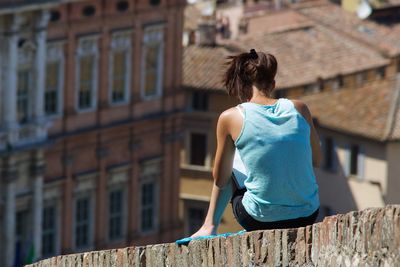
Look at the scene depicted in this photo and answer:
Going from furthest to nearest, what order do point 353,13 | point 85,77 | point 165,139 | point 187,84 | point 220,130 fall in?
point 353,13 → point 187,84 → point 165,139 → point 85,77 → point 220,130

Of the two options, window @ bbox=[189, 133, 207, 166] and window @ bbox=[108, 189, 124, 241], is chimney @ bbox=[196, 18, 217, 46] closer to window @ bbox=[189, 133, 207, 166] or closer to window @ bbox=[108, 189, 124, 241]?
window @ bbox=[189, 133, 207, 166]

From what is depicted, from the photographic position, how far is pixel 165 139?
55500 millimetres

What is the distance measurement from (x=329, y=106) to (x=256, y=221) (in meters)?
50.6

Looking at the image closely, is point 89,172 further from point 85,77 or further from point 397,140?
point 397,140

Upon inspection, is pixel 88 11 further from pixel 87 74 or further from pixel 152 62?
pixel 152 62

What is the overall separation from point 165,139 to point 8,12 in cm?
885

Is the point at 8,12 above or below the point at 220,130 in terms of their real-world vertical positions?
below

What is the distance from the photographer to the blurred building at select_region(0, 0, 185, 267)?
160 feet

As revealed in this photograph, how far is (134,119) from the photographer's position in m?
53.8

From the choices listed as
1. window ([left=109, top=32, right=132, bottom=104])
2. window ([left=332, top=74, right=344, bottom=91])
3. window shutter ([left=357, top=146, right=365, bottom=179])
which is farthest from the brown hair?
window ([left=332, top=74, right=344, bottom=91])

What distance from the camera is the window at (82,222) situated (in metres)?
52.0

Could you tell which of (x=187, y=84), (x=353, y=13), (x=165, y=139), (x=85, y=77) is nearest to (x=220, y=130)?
(x=85, y=77)

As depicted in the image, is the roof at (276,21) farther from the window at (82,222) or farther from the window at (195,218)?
the window at (82,222)

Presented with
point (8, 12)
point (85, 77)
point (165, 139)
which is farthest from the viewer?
point (165, 139)
